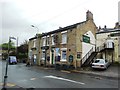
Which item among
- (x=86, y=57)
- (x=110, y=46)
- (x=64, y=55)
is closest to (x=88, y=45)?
(x=86, y=57)

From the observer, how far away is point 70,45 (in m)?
25.8

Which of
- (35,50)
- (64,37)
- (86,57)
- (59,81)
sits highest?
(64,37)

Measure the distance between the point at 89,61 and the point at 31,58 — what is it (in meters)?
15.2

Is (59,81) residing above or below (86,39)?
below

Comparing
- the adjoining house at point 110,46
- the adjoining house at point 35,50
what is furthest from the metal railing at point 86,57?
the adjoining house at point 35,50

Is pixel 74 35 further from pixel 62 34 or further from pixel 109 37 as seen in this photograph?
pixel 109 37

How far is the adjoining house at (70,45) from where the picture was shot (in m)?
25.2

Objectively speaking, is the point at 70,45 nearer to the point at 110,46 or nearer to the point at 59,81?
the point at 110,46

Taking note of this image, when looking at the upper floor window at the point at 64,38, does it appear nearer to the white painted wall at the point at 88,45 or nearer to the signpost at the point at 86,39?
A: the white painted wall at the point at 88,45

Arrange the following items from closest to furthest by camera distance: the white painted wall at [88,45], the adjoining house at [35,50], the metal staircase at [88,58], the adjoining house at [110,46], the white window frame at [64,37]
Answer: the metal staircase at [88,58]
the white painted wall at [88,45]
the white window frame at [64,37]
the adjoining house at [110,46]
the adjoining house at [35,50]

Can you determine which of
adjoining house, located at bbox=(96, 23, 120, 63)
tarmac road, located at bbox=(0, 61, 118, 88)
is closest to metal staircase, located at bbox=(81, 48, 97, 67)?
adjoining house, located at bbox=(96, 23, 120, 63)

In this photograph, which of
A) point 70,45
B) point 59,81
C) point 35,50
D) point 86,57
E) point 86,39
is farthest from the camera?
point 35,50

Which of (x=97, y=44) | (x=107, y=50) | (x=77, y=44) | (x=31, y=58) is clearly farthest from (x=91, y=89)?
(x=31, y=58)

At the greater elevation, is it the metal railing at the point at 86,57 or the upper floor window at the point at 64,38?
the upper floor window at the point at 64,38
